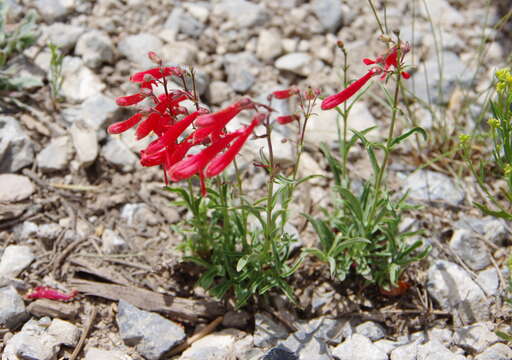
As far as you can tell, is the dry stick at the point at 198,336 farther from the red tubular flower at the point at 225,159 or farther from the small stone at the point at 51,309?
the red tubular flower at the point at 225,159

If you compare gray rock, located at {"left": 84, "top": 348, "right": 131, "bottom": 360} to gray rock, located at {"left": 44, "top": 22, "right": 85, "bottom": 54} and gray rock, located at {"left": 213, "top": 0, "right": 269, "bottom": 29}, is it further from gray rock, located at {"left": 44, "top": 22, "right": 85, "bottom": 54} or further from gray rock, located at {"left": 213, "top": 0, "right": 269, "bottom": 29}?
gray rock, located at {"left": 213, "top": 0, "right": 269, "bottom": 29}

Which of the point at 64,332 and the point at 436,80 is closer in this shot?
the point at 64,332

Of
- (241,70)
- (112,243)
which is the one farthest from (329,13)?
(112,243)

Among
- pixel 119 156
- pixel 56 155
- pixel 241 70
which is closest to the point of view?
pixel 56 155

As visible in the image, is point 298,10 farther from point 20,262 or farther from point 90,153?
point 20,262

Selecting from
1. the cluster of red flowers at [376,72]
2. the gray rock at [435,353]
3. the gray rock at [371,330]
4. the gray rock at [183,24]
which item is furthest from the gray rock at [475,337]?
the gray rock at [183,24]

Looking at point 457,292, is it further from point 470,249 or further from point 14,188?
point 14,188

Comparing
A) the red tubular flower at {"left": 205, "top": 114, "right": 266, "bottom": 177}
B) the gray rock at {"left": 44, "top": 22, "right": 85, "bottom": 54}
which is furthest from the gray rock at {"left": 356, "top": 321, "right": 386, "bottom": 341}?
the gray rock at {"left": 44, "top": 22, "right": 85, "bottom": 54}
